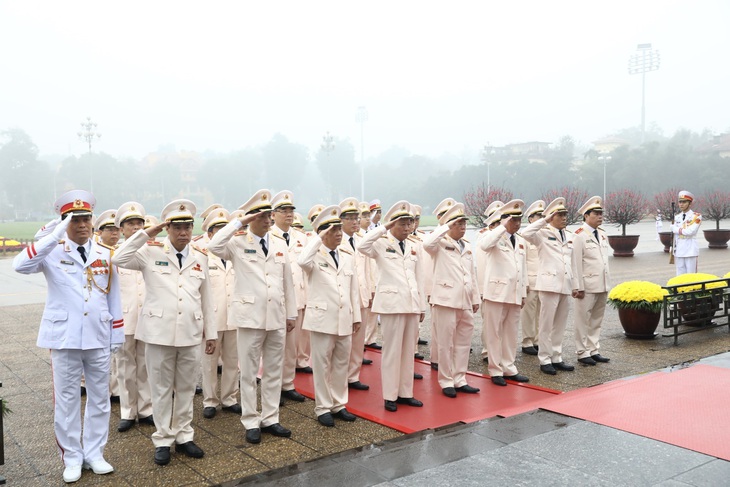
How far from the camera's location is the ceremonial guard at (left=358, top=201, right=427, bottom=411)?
5719 mm

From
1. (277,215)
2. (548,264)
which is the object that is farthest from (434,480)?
(548,264)

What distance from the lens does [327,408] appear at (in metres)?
5.38

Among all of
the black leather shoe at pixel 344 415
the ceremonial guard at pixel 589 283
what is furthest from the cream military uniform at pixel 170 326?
the ceremonial guard at pixel 589 283

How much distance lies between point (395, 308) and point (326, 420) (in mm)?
1212

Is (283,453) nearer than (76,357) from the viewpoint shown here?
No

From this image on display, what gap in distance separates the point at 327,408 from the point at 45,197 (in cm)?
5810

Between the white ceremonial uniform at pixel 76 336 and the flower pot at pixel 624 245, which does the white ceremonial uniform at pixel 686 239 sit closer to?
the flower pot at pixel 624 245

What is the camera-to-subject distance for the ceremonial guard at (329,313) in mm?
5379

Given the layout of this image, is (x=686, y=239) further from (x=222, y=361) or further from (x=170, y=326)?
(x=170, y=326)

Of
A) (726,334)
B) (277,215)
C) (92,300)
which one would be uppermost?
(277,215)

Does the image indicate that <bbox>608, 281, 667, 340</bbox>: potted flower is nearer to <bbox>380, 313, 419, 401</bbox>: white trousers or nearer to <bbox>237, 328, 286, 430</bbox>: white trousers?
<bbox>380, 313, 419, 401</bbox>: white trousers

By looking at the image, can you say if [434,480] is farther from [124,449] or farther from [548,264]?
[548,264]

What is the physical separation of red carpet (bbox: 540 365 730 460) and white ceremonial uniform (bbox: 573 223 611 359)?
0.96 m

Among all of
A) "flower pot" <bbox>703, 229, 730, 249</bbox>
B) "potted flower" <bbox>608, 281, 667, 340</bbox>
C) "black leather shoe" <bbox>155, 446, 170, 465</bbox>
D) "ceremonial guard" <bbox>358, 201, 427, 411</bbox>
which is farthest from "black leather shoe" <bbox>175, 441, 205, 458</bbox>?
"flower pot" <bbox>703, 229, 730, 249</bbox>
